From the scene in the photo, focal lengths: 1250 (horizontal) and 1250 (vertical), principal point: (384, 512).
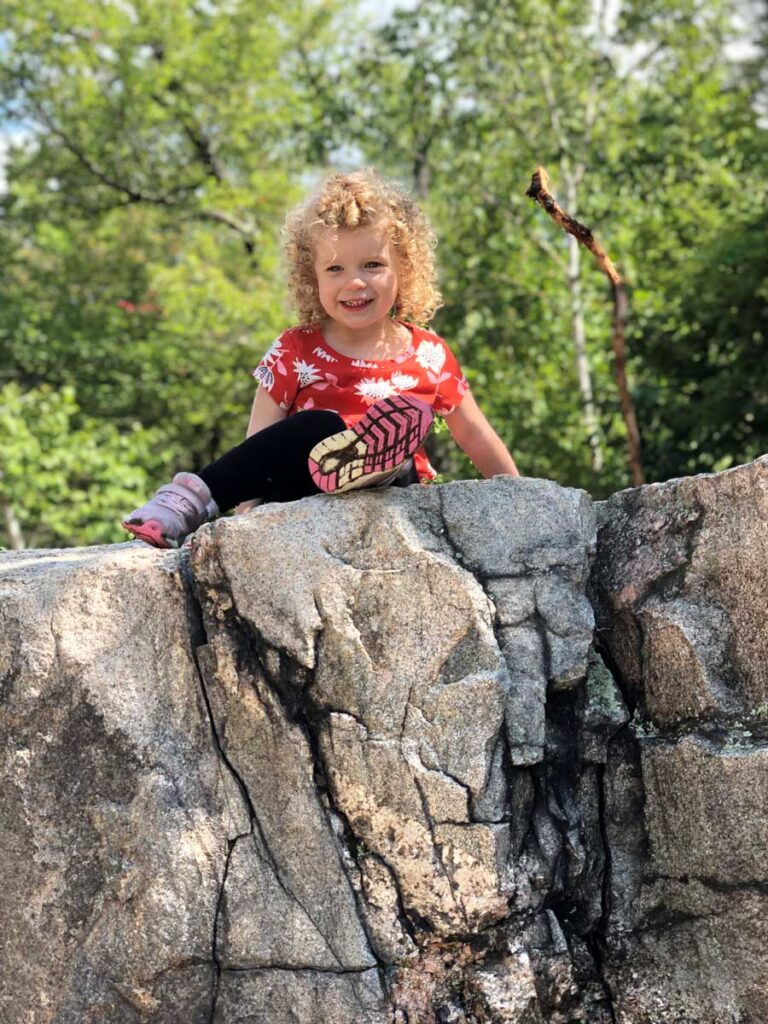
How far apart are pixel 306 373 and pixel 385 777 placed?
44.6 inches

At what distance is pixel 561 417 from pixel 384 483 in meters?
6.86

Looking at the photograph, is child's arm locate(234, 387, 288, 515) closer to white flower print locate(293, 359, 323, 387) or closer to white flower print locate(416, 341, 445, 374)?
white flower print locate(293, 359, 323, 387)

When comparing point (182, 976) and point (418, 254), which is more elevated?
point (418, 254)

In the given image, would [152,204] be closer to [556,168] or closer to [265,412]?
[556,168]

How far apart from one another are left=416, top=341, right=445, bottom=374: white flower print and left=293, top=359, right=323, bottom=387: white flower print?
0.27 meters

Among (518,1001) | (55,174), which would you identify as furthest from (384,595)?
(55,174)

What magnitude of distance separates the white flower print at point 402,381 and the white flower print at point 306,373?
0.19 meters

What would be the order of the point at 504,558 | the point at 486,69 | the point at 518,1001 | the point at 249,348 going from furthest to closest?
the point at 249,348 < the point at 486,69 < the point at 504,558 < the point at 518,1001

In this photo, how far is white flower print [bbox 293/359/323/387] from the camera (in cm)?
324

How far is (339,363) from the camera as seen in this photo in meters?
3.24

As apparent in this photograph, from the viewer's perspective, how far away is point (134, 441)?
37.2ft

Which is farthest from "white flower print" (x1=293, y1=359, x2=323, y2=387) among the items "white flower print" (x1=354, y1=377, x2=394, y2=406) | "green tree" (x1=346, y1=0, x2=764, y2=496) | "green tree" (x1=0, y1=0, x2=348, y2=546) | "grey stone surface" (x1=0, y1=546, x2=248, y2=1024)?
"green tree" (x1=0, y1=0, x2=348, y2=546)

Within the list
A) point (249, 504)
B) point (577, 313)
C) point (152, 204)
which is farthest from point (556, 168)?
point (249, 504)

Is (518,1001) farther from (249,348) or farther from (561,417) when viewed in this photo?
(249,348)
